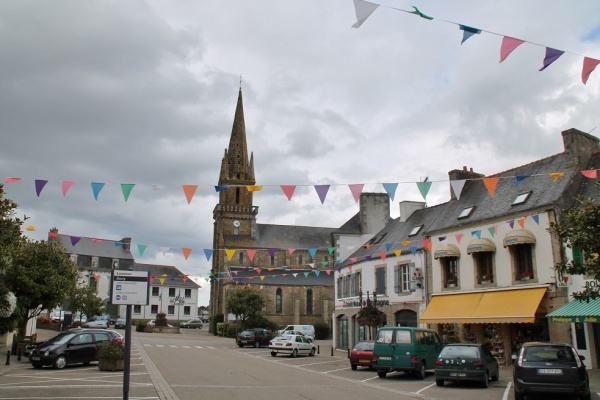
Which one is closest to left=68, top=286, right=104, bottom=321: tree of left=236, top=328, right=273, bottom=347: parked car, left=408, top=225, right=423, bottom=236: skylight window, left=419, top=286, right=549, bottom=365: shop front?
left=236, top=328, right=273, bottom=347: parked car

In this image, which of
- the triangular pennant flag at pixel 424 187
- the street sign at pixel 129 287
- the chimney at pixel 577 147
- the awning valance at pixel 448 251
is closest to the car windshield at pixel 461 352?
the triangular pennant flag at pixel 424 187

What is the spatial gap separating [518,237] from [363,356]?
25.4 ft

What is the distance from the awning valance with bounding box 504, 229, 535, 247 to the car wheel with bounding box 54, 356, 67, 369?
57.7ft

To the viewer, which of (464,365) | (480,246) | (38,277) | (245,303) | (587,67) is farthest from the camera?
(245,303)

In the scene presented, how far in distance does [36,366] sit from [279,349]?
13.3m

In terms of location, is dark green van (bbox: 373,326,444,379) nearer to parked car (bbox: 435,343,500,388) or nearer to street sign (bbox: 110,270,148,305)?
parked car (bbox: 435,343,500,388)

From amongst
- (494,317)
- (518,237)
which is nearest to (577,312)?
(494,317)

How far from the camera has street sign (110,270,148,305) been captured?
9023 millimetres

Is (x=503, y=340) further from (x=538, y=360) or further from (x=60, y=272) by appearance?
(x=60, y=272)

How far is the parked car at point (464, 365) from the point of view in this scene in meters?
15.3

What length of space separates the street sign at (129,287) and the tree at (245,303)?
145 feet

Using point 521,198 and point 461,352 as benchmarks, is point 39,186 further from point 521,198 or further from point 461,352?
point 521,198

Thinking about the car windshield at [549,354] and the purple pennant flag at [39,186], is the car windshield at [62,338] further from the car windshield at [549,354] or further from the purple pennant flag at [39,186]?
the car windshield at [549,354]

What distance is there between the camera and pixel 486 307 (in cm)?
2175
